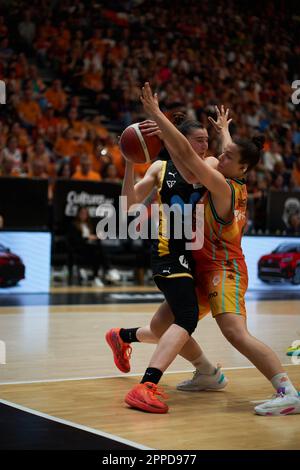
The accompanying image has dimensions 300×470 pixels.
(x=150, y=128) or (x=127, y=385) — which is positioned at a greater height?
(x=150, y=128)

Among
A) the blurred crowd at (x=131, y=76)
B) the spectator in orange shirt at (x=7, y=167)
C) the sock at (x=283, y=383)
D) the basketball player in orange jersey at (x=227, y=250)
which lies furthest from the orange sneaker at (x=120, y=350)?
the spectator in orange shirt at (x=7, y=167)

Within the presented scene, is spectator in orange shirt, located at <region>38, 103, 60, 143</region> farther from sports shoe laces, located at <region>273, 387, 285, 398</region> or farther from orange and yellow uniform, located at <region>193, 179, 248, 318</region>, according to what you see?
sports shoe laces, located at <region>273, 387, 285, 398</region>

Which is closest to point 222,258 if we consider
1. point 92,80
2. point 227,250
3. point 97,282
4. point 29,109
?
point 227,250

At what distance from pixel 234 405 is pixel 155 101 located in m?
1.85

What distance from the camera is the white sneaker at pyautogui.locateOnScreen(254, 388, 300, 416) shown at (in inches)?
178

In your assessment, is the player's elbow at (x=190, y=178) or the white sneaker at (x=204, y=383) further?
the white sneaker at (x=204, y=383)

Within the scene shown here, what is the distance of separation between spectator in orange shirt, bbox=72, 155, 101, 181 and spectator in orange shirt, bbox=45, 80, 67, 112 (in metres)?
2.66

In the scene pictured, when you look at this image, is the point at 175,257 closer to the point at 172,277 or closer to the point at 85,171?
the point at 172,277

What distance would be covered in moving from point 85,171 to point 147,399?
29.6 feet

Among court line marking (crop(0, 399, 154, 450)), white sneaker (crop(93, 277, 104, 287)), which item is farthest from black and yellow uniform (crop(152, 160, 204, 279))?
white sneaker (crop(93, 277, 104, 287))

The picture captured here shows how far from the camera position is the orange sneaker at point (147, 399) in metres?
4.49

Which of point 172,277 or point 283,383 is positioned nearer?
point 283,383

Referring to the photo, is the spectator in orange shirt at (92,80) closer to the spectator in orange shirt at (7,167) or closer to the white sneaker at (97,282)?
the spectator in orange shirt at (7,167)

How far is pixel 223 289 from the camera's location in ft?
15.7
